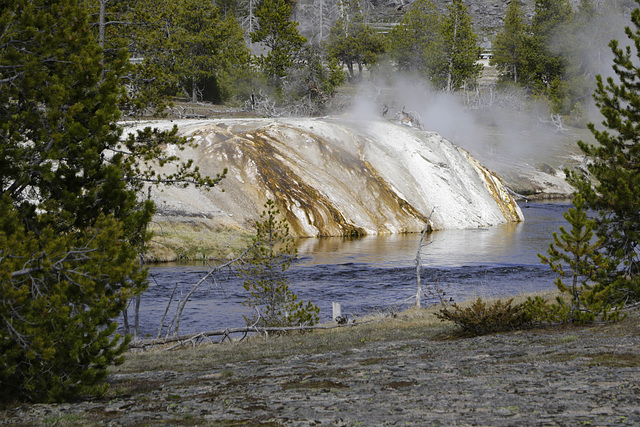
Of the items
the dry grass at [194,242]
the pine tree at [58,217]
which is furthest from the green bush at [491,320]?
the dry grass at [194,242]

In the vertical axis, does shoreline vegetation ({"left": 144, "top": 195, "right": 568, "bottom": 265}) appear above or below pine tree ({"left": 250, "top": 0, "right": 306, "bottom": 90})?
below

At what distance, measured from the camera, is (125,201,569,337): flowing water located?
20172 mm

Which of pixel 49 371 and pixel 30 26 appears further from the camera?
pixel 30 26

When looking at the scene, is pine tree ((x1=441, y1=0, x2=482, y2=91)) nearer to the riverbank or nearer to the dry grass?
the dry grass

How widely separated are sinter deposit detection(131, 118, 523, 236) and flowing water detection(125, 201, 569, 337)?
2103 mm

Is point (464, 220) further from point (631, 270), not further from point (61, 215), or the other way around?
point (61, 215)

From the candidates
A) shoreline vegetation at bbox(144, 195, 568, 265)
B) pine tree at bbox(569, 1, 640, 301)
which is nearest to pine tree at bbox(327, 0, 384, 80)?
shoreline vegetation at bbox(144, 195, 568, 265)

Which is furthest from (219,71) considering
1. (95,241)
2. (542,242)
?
(95,241)

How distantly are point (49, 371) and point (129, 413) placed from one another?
124 cm

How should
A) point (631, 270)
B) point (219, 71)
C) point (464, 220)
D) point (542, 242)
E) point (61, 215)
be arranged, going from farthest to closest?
1. point (219, 71)
2. point (464, 220)
3. point (542, 242)
4. point (631, 270)
5. point (61, 215)

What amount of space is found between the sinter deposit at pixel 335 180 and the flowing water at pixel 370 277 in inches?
82.8

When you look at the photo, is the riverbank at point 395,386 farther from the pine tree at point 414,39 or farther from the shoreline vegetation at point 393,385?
the pine tree at point 414,39

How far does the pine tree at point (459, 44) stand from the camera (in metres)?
79.9

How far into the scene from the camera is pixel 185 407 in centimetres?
679
